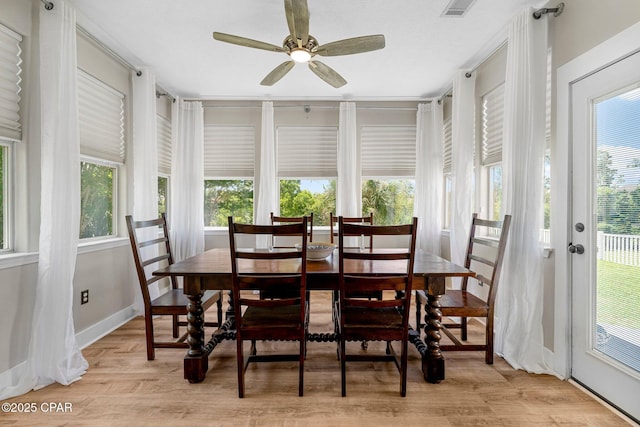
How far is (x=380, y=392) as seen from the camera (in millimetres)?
1934

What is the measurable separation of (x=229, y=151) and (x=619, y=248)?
4.25 m

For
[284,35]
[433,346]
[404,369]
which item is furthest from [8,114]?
[433,346]

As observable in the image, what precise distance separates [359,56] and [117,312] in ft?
11.6

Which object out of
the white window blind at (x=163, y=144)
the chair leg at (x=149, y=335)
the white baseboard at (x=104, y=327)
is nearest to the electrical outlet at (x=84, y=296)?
the white baseboard at (x=104, y=327)

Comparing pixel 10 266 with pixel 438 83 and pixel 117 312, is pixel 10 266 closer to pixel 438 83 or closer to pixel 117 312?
pixel 117 312

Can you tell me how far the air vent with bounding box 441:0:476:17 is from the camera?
7.56 feet

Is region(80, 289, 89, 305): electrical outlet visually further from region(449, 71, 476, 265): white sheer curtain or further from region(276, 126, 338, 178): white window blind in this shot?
region(449, 71, 476, 265): white sheer curtain

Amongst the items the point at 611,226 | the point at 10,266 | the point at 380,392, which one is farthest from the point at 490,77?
the point at 10,266

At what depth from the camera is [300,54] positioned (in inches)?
89.0

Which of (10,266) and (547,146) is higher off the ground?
(547,146)

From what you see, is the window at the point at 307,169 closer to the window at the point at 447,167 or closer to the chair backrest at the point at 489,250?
the window at the point at 447,167

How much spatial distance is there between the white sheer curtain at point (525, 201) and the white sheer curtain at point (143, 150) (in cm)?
334

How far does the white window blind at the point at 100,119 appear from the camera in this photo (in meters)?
2.70

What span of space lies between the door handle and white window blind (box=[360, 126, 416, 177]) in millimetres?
2593
